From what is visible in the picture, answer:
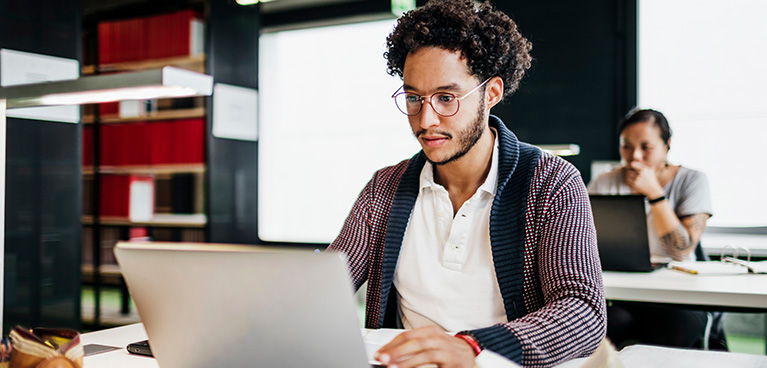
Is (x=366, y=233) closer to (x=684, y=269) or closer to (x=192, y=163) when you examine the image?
(x=684, y=269)

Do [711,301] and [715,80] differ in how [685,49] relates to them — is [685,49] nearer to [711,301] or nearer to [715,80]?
[715,80]

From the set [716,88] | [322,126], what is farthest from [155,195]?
[716,88]

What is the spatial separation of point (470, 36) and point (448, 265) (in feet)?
1.76

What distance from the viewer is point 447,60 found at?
142cm

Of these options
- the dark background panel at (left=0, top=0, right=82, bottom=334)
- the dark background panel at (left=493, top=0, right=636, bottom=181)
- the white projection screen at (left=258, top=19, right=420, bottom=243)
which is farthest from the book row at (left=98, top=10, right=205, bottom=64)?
the dark background panel at (left=493, top=0, right=636, bottom=181)

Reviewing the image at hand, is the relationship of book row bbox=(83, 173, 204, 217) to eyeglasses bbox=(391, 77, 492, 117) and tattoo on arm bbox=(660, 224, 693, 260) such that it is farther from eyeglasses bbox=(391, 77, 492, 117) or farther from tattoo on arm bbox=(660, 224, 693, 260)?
eyeglasses bbox=(391, 77, 492, 117)

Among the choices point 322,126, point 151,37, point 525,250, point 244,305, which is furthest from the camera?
point 322,126

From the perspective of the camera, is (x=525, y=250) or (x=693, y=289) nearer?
(x=525, y=250)

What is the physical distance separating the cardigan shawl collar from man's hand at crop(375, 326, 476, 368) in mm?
444

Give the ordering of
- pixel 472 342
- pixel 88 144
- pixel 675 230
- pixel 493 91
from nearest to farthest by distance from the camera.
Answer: pixel 472 342 < pixel 493 91 < pixel 675 230 < pixel 88 144

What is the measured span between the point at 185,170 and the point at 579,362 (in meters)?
3.41

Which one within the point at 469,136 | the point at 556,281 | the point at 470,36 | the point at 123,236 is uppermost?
the point at 470,36

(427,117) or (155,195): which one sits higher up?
(427,117)

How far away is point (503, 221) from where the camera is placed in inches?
53.2
